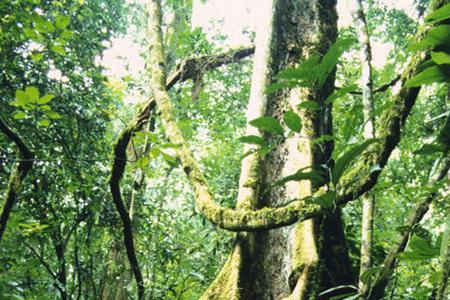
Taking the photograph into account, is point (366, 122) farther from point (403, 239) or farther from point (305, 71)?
point (403, 239)

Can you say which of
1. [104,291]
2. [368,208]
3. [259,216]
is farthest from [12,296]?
[368,208]

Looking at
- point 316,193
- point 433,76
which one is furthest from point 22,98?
point 433,76

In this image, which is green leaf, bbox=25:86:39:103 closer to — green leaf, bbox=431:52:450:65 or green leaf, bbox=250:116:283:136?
green leaf, bbox=250:116:283:136

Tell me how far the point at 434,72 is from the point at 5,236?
4.55 meters

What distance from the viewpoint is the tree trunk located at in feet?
6.18

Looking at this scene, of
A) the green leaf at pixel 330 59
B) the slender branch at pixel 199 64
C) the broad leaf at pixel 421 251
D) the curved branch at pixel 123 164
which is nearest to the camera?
the green leaf at pixel 330 59

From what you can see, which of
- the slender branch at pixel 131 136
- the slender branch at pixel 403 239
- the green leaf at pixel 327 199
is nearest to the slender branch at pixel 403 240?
the slender branch at pixel 403 239

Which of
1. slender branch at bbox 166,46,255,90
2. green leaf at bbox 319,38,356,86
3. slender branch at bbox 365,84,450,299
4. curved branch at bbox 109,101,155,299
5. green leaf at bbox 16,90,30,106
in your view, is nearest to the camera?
green leaf at bbox 319,38,356,86

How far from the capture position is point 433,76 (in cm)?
92

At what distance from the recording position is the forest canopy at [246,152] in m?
1.14

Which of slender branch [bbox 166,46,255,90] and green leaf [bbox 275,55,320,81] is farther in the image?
slender branch [bbox 166,46,255,90]

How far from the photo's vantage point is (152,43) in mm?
3070

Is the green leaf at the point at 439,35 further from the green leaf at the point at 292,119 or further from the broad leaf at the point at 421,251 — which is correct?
the broad leaf at the point at 421,251

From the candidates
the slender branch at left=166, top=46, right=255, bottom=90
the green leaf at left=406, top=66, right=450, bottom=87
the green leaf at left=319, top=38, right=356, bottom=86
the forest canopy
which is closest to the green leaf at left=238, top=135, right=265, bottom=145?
the forest canopy
